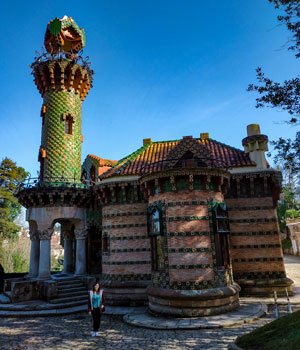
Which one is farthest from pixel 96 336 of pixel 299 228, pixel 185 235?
pixel 299 228

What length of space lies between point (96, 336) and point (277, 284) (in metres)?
8.73

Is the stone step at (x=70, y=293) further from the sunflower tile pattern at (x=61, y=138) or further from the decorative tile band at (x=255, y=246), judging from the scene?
the decorative tile band at (x=255, y=246)

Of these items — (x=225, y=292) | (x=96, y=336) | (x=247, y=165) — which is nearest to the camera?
(x=96, y=336)

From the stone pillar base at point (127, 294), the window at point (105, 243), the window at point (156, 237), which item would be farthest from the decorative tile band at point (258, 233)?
the window at point (105, 243)

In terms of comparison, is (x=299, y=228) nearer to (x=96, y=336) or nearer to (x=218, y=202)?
(x=218, y=202)

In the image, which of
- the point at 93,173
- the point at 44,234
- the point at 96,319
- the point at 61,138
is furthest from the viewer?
the point at 93,173

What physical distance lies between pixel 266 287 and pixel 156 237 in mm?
5691

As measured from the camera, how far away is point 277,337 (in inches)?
199

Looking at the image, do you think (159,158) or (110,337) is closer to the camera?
(110,337)

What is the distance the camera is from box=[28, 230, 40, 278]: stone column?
1667cm

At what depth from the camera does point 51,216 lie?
16016mm

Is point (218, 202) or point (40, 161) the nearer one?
point (218, 202)

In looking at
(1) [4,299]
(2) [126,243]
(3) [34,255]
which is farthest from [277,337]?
(3) [34,255]

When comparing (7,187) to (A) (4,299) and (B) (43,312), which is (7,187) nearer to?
(A) (4,299)
